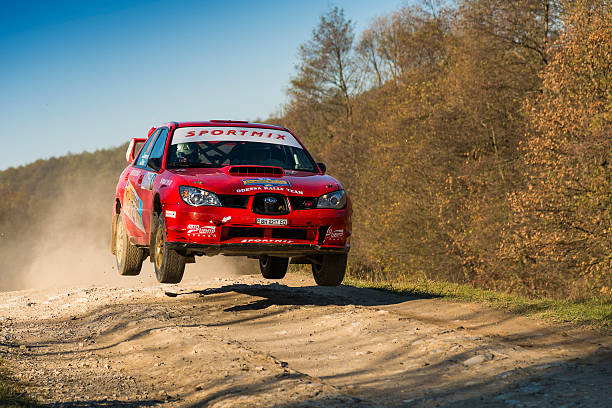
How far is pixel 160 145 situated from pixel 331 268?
2978 mm

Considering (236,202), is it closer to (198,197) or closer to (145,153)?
(198,197)

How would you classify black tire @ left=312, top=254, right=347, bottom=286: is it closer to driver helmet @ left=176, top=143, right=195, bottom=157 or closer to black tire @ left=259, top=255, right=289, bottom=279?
driver helmet @ left=176, top=143, right=195, bottom=157

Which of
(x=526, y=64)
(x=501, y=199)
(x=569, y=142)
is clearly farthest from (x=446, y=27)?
(x=569, y=142)

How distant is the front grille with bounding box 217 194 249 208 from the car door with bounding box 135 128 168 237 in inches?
52.8

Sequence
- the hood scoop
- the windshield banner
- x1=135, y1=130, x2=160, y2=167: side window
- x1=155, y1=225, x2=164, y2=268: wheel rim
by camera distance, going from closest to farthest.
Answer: the hood scoop, x1=155, y1=225, x2=164, y2=268: wheel rim, the windshield banner, x1=135, y1=130, x2=160, y2=167: side window

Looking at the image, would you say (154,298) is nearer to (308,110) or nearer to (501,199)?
(501,199)

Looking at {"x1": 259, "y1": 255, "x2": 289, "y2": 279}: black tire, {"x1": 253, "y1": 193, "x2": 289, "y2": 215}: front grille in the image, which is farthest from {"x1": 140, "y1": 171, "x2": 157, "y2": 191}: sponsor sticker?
{"x1": 259, "y1": 255, "x2": 289, "y2": 279}: black tire

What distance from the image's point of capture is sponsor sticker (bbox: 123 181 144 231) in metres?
10.1

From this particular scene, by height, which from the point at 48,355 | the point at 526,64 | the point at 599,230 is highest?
the point at 526,64

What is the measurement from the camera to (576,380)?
5828mm

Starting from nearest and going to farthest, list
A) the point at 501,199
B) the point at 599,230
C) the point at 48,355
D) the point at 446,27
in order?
the point at 48,355
the point at 599,230
the point at 501,199
the point at 446,27

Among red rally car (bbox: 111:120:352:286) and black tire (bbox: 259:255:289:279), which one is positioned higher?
red rally car (bbox: 111:120:352:286)

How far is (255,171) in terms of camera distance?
8.86 metres

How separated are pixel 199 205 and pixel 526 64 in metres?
20.8
